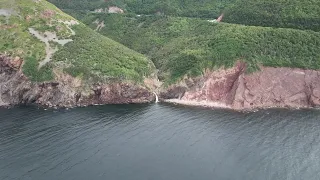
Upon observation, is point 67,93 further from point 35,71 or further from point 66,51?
point 66,51

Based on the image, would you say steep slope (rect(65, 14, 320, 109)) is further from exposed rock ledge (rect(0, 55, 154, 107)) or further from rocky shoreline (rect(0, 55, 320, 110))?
exposed rock ledge (rect(0, 55, 154, 107))

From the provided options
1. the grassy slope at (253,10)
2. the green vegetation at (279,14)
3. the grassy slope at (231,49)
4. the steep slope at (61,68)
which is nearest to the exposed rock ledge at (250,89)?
the grassy slope at (231,49)

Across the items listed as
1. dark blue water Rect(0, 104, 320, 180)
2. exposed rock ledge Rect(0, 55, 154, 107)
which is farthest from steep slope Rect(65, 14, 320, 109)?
exposed rock ledge Rect(0, 55, 154, 107)

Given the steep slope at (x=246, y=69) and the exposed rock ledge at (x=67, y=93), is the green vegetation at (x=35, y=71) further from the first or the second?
the steep slope at (x=246, y=69)

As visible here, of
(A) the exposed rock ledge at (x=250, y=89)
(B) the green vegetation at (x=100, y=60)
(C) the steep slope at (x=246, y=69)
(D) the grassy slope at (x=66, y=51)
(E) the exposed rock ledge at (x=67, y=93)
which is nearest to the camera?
(A) the exposed rock ledge at (x=250, y=89)

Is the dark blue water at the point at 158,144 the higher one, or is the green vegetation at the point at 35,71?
the green vegetation at the point at 35,71

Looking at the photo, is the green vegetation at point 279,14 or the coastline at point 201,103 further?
the green vegetation at point 279,14

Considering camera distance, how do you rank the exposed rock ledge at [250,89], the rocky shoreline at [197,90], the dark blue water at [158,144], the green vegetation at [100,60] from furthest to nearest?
the green vegetation at [100,60] → the rocky shoreline at [197,90] → the exposed rock ledge at [250,89] → the dark blue water at [158,144]
